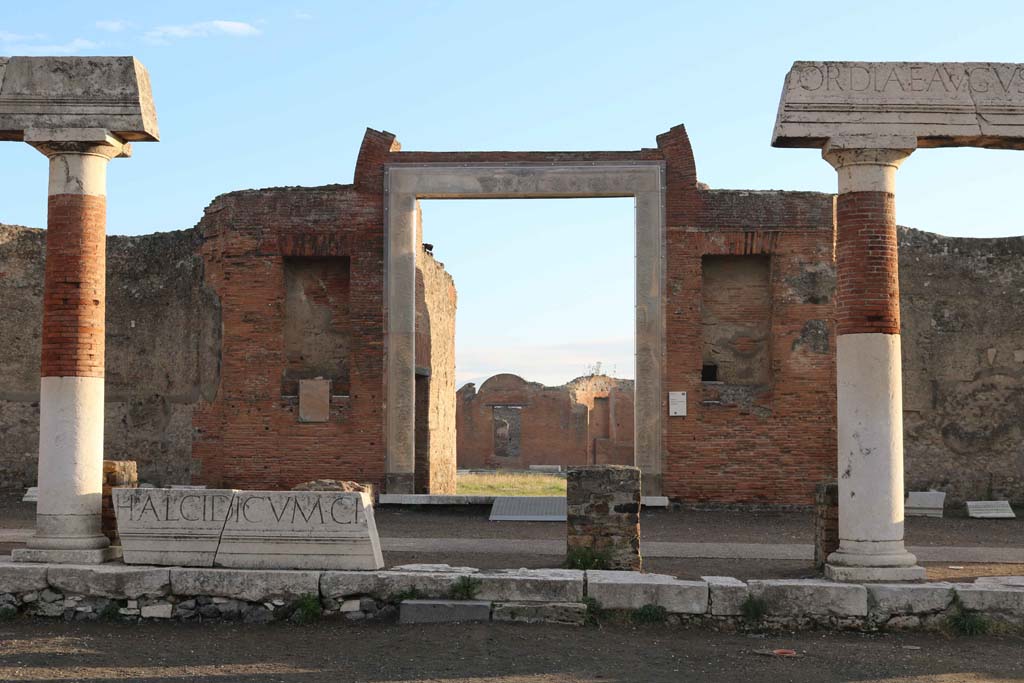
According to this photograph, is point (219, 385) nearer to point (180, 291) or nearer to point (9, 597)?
point (180, 291)

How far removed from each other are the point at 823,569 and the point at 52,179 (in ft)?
22.6

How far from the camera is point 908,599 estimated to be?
804 centimetres

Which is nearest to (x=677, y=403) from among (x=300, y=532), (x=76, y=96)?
(x=300, y=532)

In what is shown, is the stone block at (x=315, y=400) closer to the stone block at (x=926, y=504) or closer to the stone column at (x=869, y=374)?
the stone block at (x=926, y=504)

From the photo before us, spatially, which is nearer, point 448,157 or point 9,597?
point 9,597

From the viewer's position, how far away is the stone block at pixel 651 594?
8117 mm

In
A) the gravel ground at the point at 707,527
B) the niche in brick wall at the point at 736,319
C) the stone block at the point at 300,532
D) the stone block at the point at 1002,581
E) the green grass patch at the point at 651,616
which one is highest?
the niche in brick wall at the point at 736,319

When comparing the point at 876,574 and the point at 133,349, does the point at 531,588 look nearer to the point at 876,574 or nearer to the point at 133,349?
the point at 876,574

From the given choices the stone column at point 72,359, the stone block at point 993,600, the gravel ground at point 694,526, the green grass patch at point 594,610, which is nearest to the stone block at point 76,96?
the stone column at point 72,359

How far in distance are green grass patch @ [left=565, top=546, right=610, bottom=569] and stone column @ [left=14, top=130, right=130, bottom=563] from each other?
3.63 meters

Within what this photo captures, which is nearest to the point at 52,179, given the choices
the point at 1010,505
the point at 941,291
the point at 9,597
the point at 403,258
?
the point at 9,597

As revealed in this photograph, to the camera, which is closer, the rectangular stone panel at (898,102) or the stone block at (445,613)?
the stone block at (445,613)

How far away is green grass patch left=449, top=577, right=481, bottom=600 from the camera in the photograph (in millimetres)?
8227

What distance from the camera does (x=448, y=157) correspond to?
1537 cm
